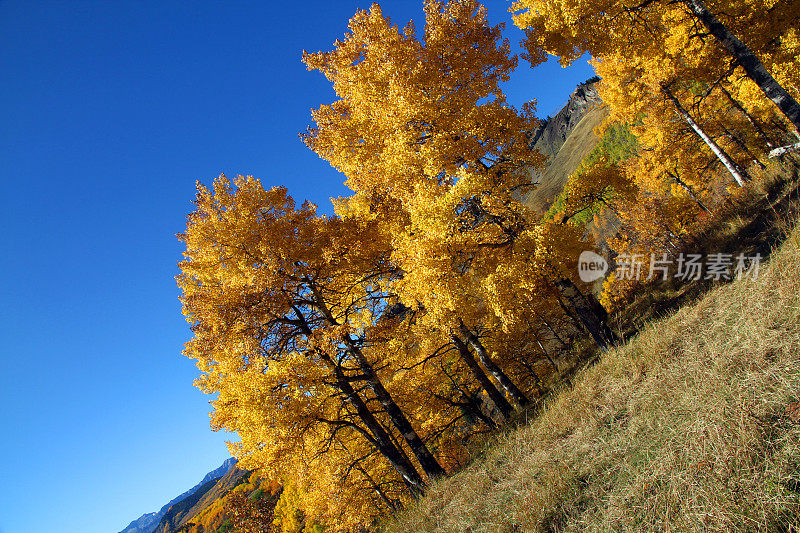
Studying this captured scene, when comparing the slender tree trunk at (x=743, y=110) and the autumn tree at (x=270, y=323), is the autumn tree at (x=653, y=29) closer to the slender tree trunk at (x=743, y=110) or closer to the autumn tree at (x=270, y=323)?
the slender tree trunk at (x=743, y=110)

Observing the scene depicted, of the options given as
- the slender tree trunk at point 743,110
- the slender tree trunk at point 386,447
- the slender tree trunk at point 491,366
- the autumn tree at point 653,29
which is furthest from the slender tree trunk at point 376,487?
the slender tree trunk at point 743,110

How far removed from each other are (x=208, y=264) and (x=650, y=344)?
10.3 m

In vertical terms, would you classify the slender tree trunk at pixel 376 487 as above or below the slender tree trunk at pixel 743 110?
below

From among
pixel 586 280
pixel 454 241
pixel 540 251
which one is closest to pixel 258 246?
pixel 454 241

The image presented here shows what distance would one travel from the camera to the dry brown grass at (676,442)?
2990 millimetres

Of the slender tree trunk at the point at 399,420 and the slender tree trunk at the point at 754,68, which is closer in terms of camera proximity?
the slender tree trunk at the point at 754,68

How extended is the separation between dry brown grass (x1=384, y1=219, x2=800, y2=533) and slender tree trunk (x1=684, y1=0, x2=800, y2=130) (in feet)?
10.7

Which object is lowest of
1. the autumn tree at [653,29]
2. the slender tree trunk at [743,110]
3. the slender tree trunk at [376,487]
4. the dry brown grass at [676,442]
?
the slender tree trunk at [376,487]

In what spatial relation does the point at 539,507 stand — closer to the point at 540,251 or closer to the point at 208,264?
the point at 540,251

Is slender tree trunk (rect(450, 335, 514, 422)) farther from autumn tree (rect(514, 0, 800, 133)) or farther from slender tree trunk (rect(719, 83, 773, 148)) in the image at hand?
slender tree trunk (rect(719, 83, 773, 148))

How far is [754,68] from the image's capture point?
7.88m

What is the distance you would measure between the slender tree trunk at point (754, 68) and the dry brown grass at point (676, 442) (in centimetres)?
327

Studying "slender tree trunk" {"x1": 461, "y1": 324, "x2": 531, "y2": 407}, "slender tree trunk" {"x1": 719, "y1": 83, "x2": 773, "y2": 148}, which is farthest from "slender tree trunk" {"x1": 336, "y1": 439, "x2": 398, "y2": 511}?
"slender tree trunk" {"x1": 719, "y1": 83, "x2": 773, "y2": 148}

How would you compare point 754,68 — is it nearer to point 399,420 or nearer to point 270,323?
point 399,420
